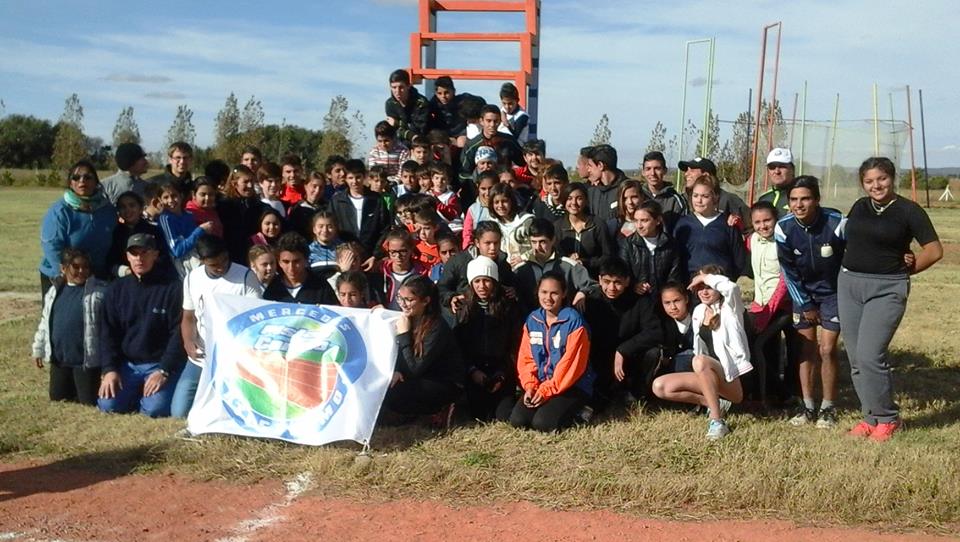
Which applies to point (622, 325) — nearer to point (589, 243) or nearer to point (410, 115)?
point (589, 243)

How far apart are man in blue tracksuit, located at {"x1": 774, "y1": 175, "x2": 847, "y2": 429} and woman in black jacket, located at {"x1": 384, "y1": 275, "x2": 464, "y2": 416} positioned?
2.44m

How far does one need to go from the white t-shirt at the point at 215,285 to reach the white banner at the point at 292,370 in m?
0.29

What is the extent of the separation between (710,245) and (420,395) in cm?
242

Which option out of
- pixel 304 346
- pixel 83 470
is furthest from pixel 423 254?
pixel 83 470

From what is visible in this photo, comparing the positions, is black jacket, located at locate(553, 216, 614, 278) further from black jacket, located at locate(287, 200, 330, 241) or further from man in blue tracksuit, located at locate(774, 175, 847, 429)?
black jacket, located at locate(287, 200, 330, 241)

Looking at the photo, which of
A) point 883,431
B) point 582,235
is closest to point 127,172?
point 582,235

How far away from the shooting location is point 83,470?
6.36m

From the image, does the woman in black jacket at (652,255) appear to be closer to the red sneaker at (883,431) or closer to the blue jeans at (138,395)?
the red sneaker at (883,431)

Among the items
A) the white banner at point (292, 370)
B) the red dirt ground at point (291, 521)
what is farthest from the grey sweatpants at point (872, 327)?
the white banner at point (292, 370)

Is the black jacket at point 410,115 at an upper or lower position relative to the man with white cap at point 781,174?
upper

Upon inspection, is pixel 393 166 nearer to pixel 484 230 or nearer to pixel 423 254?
pixel 423 254

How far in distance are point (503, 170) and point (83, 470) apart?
13.9 feet

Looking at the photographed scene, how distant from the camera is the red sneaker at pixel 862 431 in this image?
6.82 metres

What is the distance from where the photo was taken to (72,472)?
6328mm
